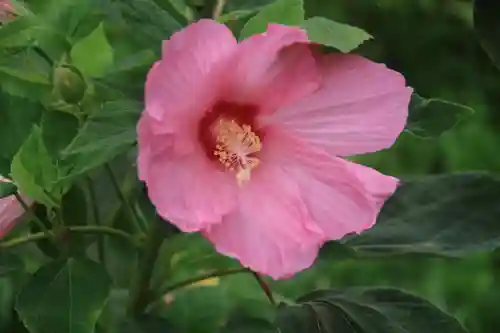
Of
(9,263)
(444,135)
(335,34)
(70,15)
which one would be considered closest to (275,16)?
(335,34)

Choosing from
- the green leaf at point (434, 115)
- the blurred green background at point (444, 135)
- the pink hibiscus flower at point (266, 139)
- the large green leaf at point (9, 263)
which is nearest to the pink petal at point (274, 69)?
the pink hibiscus flower at point (266, 139)

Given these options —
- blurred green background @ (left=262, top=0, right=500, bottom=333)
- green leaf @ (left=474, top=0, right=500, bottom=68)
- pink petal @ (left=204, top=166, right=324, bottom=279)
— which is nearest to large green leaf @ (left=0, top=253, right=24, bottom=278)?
pink petal @ (left=204, top=166, right=324, bottom=279)

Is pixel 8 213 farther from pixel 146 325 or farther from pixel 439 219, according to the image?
pixel 439 219

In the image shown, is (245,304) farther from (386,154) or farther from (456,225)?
(386,154)

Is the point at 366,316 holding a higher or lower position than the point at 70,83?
lower

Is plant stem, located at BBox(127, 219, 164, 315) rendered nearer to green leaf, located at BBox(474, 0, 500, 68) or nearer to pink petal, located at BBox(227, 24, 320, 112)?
pink petal, located at BBox(227, 24, 320, 112)

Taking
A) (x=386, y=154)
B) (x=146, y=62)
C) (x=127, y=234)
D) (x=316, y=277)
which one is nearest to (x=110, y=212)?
(x=127, y=234)
